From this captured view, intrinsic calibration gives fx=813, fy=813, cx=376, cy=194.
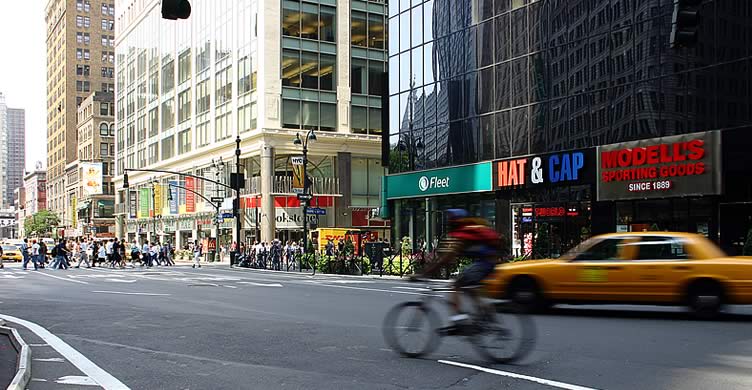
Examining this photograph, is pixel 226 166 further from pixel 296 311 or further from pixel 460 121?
pixel 296 311

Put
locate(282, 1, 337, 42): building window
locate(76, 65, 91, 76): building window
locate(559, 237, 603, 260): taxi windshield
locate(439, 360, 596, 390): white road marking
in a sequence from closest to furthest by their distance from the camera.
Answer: locate(439, 360, 596, 390): white road marking < locate(559, 237, 603, 260): taxi windshield < locate(282, 1, 337, 42): building window < locate(76, 65, 91, 76): building window

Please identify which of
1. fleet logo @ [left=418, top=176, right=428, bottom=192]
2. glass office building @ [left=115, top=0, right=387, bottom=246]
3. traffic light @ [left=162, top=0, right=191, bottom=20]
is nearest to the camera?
traffic light @ [left=162, top=0, right=191, bottom=20]

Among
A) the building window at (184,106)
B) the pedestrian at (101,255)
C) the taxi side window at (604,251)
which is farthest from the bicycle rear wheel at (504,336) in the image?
the building window at (184,106)

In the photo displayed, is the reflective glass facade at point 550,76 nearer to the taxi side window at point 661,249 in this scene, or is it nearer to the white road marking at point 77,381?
the taxi side window at point 661,249

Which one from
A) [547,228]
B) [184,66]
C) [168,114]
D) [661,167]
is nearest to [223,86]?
[184,66]

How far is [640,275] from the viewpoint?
14469 mm

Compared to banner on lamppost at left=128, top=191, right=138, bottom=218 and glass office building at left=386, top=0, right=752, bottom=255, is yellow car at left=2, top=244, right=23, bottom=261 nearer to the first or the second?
banner on lamppost at left=128, top=191, right=138, bottom=218

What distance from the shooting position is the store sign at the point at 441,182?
36375mm

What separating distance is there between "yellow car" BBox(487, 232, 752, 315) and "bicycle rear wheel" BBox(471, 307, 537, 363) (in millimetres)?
4670

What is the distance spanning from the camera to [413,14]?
41406mm

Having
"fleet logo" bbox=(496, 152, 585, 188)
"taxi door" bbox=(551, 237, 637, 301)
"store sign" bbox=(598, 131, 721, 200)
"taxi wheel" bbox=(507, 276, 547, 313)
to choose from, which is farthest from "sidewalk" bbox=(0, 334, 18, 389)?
"fleet logo" bbox=(496, 152, 585, 188)

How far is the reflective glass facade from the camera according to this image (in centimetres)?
2670

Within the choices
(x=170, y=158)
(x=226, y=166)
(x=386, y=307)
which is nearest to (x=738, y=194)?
(x=386, y=307)

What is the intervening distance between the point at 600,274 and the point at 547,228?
18.6 m
